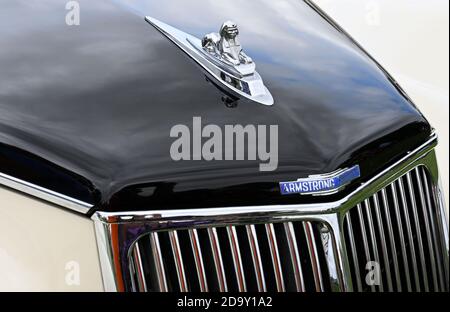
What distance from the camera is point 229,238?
2.52m

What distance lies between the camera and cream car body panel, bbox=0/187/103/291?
2426 millimetres

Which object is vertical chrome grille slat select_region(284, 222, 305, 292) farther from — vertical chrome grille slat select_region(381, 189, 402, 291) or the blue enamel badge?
vertical chrome grille slat select_region(381, 189, 402, 291)

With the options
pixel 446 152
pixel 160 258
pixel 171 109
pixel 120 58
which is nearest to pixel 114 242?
pixel 160 258

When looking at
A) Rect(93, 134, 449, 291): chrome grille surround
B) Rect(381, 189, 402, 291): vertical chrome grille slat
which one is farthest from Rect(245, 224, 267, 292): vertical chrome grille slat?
Rect(381, 189, 402, 291): vertical chrome grille slat

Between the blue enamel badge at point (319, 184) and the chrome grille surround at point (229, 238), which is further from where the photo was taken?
the blue enamel badge at point (319, 184)

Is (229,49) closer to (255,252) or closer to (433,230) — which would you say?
(255,252)

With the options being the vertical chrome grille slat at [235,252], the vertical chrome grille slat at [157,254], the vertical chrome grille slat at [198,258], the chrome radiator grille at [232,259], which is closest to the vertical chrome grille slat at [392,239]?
the chrome radiator grille at [232,259]

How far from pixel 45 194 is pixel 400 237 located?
1147 millimetres

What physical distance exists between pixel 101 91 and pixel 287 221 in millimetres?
648

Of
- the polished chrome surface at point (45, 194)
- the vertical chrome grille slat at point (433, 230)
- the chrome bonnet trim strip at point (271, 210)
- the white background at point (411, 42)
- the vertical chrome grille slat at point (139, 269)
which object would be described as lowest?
the vertical chrome grille slat at point (433, 230)

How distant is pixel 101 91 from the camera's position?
8.58ft

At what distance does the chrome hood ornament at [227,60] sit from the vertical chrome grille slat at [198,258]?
1.51 ft

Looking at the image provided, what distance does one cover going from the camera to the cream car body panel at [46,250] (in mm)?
2426

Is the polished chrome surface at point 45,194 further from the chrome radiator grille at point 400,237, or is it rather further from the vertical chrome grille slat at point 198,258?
the chrome radiator grille at point 400,237
